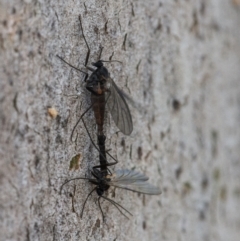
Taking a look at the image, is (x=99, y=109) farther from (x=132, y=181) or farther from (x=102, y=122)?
(x=132, y=181)

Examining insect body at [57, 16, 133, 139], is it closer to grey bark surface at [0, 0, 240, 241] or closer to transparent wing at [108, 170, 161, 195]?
grey bark surface at [0, 0, 240, 241]

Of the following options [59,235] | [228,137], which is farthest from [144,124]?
[228,137]

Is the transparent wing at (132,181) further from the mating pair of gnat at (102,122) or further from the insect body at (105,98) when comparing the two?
the insect body at (105,98)

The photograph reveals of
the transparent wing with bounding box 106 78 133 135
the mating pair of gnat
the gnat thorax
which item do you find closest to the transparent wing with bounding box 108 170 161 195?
the mating pair of gnat

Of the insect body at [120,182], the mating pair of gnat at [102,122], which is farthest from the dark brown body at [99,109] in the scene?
the insect body at [120,182]

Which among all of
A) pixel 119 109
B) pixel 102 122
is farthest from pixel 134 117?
pixel 102 122

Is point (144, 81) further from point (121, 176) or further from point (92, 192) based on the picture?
point (92, 192)
